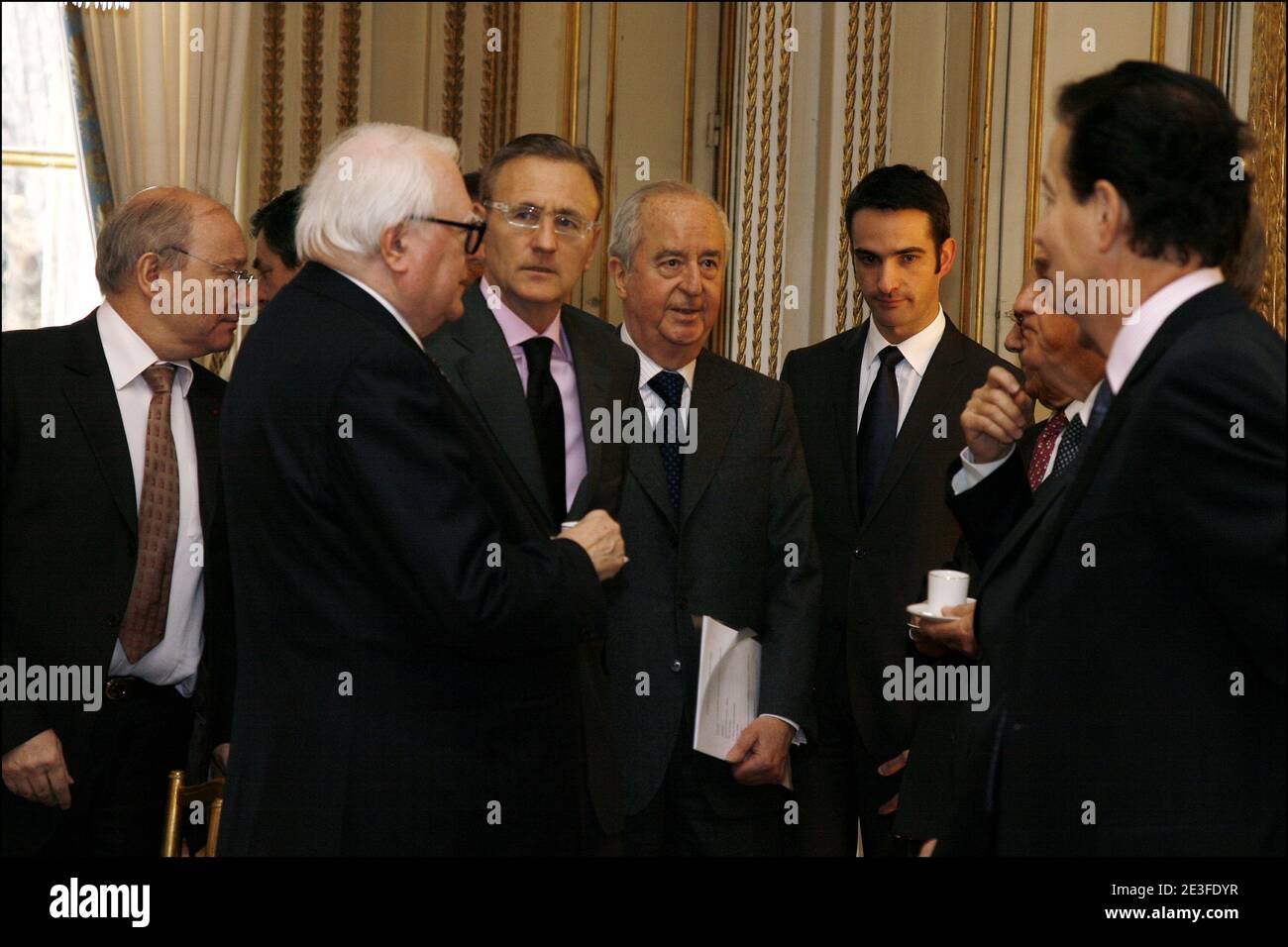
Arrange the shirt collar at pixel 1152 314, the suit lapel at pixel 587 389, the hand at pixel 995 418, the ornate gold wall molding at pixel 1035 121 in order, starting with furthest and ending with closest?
the ornate gold wall molding at pixel 1035 121 < the suit lapel at pixel 587 389 < the hand at pixel 995 418 < the shirt collar at pixel 1152 314

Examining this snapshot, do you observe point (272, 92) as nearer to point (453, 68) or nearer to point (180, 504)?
point (453, 68)

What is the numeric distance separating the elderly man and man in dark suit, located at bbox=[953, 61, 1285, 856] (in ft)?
2.47

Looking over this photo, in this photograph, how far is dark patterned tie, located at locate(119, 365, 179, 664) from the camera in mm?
2898

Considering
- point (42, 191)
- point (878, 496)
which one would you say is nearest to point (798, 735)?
point (878, 496)

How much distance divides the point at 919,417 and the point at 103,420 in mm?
1783

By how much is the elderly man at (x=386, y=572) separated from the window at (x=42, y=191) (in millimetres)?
2857

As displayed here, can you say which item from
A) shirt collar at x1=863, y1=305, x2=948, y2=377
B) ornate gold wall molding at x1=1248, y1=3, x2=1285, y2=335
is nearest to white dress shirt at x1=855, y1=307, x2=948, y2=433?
shirt collar at x1=863, y1=305, x2=948, y2=377

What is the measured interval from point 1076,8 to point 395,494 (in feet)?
11.2

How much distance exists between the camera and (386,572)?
7.19 ft

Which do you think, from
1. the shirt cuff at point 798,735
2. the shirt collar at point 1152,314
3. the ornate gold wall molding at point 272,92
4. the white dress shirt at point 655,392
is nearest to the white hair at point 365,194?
the white dress shirt at point 655,392

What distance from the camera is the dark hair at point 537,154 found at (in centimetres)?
308

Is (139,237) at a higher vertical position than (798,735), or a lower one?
higher

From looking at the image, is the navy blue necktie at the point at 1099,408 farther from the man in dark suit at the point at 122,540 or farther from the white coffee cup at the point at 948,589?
the man in dark suit at the point at 122,540
